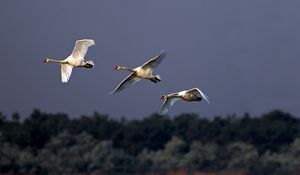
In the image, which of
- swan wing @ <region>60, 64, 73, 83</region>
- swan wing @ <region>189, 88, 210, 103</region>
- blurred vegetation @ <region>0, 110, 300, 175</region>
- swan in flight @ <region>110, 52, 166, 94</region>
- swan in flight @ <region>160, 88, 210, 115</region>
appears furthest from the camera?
blurred vegetation @ <region>0, 110, 300, 175</region>

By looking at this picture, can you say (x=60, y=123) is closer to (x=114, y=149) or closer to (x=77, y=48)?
(x=114, y=149)

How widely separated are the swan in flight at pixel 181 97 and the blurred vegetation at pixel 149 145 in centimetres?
2069

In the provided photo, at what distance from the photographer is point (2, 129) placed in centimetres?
5422

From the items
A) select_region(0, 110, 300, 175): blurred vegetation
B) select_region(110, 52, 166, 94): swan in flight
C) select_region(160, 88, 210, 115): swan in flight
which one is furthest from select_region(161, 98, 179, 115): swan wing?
select_region(0, 110, 300, 175): blurred vegetation

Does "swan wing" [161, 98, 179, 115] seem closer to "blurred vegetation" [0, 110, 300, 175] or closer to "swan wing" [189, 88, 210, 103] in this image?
"swan wing" [189, 88, 210, 103]

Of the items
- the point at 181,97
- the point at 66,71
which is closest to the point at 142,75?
the point at 181,97

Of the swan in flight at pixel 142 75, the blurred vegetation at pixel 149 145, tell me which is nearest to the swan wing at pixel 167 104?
the swan in flight at pixel 142 75

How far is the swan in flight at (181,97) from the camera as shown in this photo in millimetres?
24250

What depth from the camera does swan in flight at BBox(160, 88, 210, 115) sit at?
24.2 metres

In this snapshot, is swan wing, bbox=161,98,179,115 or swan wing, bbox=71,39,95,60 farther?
swan wing, bbox=161,98,179,115

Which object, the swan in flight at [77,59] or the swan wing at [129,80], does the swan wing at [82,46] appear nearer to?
the swan in flight at [77,59]

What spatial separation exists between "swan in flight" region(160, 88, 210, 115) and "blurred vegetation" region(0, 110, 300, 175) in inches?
814

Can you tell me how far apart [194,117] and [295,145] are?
7.39 meters


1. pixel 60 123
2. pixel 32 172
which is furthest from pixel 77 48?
pixel 60 123
